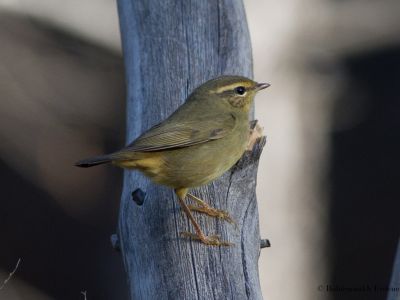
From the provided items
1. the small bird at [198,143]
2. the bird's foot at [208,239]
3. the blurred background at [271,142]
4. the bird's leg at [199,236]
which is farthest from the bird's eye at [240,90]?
the blurred background at [271,142]

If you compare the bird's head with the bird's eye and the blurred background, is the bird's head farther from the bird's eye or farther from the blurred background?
the blurred background

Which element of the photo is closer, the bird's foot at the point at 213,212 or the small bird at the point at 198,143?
the bird's foot at the point at 213,212

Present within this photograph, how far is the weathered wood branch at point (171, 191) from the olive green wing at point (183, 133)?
17 centimetres

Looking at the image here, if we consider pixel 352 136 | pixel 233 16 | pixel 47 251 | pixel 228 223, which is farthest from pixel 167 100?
pixel 352 136

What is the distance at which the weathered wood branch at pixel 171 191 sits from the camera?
13.4 ft

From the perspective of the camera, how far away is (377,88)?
931cm

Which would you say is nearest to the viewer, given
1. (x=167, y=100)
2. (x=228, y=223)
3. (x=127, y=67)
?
(x=228, y=223)

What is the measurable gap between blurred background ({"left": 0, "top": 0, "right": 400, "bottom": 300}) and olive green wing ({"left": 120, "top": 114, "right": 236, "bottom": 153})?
3.36m

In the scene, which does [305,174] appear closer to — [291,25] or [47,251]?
[291,25]

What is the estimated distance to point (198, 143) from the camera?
5.20m

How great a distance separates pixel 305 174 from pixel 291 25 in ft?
5.33

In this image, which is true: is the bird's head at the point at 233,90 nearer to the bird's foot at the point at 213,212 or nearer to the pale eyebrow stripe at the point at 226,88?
the pale eyebrow stripe at the point at 226,88

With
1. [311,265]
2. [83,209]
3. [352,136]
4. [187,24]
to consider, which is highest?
[187,24]

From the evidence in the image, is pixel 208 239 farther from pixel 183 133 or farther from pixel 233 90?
pixel 233 90
